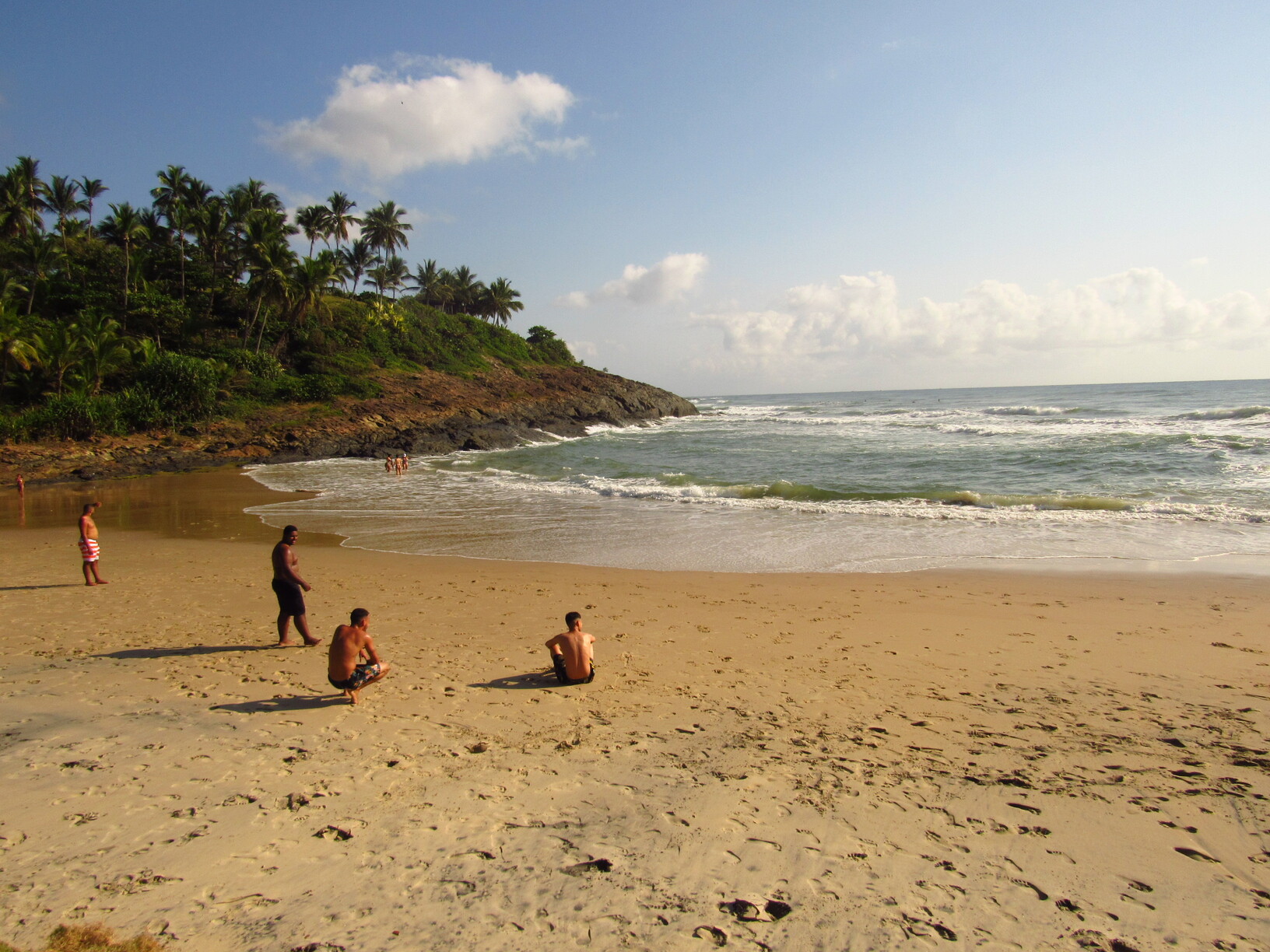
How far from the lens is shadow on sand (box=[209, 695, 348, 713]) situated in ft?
17.7

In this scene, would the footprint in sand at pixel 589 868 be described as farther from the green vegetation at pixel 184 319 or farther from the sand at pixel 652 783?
the green vegetation at pixel 184 319

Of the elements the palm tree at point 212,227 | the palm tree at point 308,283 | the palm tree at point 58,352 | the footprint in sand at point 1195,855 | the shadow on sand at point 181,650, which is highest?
the palm tree at point 212,227

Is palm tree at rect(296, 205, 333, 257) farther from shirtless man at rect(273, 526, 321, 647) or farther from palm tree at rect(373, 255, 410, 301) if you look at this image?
shirtless man at rect(273, 526, 321, 647)

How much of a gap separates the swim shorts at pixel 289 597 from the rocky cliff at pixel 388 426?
2393cm

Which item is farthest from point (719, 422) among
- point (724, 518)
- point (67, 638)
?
point (67, 638)

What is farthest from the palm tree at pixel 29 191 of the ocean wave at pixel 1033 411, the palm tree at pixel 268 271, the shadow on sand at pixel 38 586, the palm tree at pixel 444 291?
the ocean wave at pixel 1033 411

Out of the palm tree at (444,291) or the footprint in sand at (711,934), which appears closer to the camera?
the footprint in sand at (711,934)

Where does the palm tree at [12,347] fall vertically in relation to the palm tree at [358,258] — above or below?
below

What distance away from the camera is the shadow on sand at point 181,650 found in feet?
22.1

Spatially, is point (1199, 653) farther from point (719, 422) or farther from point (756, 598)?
point (719, 422)

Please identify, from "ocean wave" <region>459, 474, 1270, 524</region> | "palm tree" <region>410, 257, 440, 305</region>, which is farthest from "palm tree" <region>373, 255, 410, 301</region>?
"ocean wave" <region>459, 474, 1270, 524</region>

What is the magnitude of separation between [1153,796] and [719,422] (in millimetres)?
55054

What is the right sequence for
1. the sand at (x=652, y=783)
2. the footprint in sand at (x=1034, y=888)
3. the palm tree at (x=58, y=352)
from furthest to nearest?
the palm tree at (x=58, y=352) < the footprint in sand at (x=1034, y=888) < the sand at (x=652, y=783)

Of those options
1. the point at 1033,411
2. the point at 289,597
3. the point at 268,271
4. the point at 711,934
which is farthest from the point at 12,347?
the point at 1033,411
